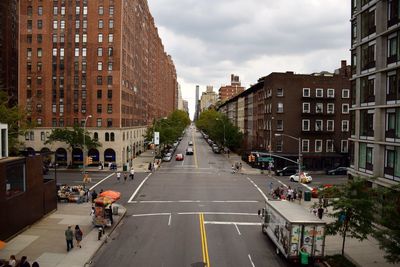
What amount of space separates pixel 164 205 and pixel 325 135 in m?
43.2

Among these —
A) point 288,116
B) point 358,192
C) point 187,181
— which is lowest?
point 187,181

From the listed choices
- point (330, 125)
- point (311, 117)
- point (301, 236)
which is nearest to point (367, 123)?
point (301, 236)

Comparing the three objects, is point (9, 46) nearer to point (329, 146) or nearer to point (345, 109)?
point (329, 146)

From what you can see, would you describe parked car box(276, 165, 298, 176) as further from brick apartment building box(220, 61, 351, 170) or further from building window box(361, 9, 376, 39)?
building window box(361, 9, 376, 39)

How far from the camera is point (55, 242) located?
2550 cm

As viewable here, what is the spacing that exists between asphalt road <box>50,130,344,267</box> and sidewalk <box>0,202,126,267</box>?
92cm

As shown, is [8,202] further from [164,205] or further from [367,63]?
[367,63]

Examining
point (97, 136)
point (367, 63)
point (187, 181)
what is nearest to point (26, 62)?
point (97, 136)

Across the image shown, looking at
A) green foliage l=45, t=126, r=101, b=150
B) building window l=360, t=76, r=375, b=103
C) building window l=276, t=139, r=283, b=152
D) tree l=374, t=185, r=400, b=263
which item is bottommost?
tree l=374, t=185, r=400, b=263

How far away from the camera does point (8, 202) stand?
1016 inches

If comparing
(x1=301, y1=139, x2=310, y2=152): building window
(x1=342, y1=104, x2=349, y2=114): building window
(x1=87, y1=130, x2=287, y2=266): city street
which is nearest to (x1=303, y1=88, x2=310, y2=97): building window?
(x1=342, y1=104, x2=349, y2=114): building window

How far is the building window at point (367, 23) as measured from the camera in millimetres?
32250

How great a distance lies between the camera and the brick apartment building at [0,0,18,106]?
282 feet

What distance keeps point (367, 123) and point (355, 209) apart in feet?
45.3
